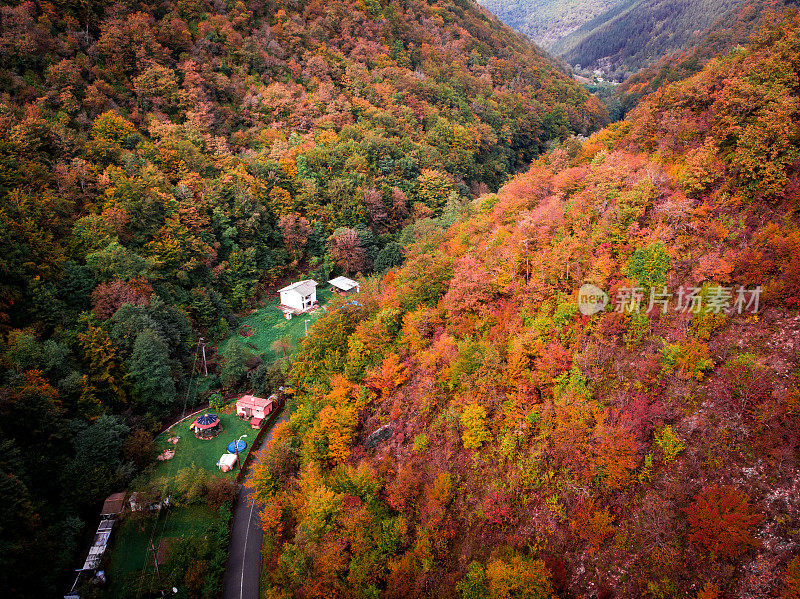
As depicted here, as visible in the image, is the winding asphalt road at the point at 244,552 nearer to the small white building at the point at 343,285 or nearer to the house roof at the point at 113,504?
the house roof at the point at 113,504

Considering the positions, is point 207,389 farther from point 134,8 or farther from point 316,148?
point 134,8

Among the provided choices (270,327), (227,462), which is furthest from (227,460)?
(270,327)

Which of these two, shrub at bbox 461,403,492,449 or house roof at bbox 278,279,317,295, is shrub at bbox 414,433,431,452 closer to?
shrub at bbox 461,403,492,449

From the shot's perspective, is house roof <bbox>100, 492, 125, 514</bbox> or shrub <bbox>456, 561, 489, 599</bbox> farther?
house roof <bbox>100, 492, 125, 514</bbox>

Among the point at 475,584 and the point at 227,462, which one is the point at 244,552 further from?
the point at 475,584

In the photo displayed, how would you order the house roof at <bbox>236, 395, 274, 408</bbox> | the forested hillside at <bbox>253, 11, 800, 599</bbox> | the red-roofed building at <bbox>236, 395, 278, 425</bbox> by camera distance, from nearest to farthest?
the forested hillside at <bbox>253, 11, 800, 599</bbox>, the red-roofed building at <bbox>236, 395, 278, 425</bbox>, the house roof at <bbox>236, 395, 274, 408</bbox>

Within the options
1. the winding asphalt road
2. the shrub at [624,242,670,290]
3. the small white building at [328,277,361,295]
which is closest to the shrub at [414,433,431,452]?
the winding asphalt road

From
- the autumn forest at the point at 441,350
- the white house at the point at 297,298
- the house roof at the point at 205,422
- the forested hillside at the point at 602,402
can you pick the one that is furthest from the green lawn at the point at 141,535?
the white house at the point at 297,298

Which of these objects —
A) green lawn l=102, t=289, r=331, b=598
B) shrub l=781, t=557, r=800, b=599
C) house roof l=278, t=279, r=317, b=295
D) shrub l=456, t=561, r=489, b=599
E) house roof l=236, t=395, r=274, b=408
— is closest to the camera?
shrub l=781, t=557, r=800, b=599
